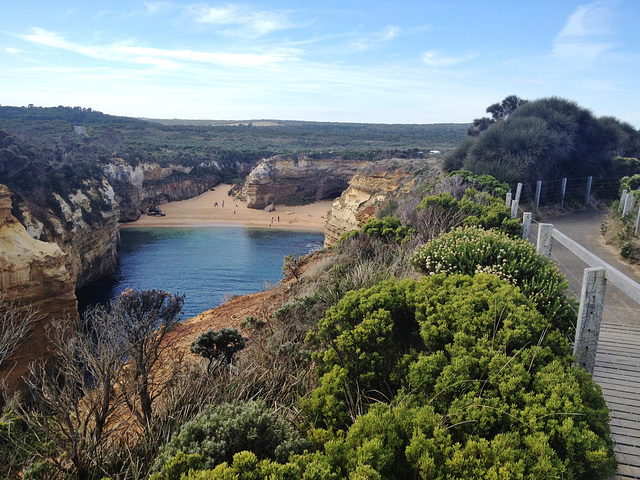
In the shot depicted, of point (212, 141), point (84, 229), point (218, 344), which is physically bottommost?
point (84, 229)

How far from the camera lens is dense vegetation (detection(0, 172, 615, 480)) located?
10.5ft

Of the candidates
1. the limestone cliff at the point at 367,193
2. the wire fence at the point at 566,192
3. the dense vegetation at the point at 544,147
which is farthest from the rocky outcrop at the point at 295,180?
the wire fence at the point at 566,192

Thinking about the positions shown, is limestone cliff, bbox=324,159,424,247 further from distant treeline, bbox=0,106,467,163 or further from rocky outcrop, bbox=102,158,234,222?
rocky outcrop, bbox=102,158,234,222

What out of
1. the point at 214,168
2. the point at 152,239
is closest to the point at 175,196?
the point at 214,168

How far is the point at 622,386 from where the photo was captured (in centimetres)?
492

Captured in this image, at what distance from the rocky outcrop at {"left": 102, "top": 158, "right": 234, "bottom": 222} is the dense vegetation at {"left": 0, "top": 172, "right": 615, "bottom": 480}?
164 feet

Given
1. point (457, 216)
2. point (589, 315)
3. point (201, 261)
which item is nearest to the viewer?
point (589, 315)

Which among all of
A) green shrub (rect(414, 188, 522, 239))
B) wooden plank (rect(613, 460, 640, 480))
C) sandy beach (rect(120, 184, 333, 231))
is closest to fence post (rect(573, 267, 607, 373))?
wooden plank (rect(613, 460, 640, 480))

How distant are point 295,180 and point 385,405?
56.9m

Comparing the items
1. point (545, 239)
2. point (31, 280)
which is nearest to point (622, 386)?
point (545, 239)

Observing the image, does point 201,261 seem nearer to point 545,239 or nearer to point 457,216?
point 457,216

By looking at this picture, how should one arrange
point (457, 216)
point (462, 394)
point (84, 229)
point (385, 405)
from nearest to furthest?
point (385, 405), point (462, 394), point (457, 216), point (84, 229)

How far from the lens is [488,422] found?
3.57 metres

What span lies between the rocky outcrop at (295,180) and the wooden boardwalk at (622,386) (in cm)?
5324
